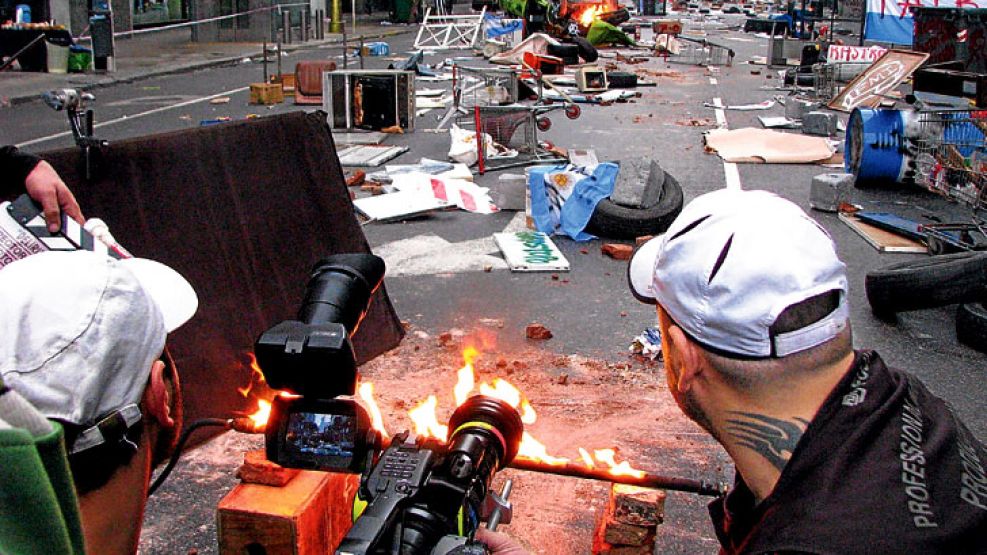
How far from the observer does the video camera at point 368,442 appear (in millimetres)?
1837

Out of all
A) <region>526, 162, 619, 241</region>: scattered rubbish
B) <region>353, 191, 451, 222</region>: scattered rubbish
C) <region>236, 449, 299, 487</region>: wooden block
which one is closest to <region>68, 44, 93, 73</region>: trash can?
<region>353, 191, 451, 222</region>: scattered rubbish

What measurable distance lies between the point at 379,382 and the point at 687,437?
1.80 m

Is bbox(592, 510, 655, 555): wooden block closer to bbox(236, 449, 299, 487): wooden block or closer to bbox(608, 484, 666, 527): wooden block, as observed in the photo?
bbox(608, 484, 666, 527): wooden block

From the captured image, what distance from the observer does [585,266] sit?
27.2 ft

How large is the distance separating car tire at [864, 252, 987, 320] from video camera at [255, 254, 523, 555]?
528cm

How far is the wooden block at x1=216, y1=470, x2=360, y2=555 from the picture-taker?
11.3 feet

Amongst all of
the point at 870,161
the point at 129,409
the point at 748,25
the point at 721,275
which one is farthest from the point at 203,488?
the point at 748,25

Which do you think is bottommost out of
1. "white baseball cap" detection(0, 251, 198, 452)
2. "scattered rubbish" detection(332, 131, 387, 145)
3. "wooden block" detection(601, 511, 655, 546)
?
"wooden block" detection(601, 511, 655, 546)

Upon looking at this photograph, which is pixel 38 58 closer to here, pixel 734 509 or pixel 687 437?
pixel 687 437

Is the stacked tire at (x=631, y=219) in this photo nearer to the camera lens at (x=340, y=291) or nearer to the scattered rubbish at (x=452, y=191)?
the scattered rubbish at (x=452, y=191)

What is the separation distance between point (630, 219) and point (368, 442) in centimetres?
696

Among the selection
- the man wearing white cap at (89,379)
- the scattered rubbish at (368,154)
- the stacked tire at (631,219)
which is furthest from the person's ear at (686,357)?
the scattered rubbish at (368,154)

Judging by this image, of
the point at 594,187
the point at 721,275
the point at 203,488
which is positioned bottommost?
the point at 203,488

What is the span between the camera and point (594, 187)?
9148 mm
